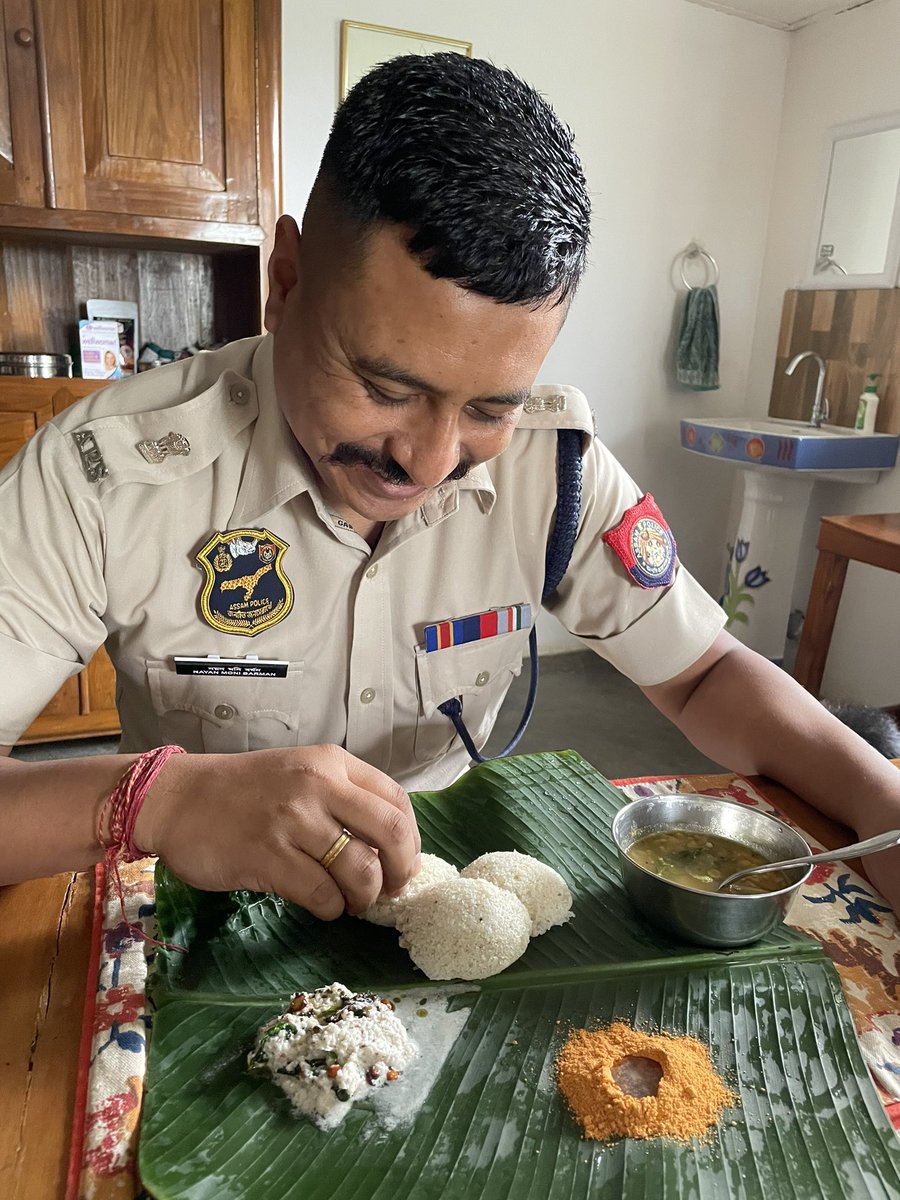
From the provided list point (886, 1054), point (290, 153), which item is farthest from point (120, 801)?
point (290, 153)

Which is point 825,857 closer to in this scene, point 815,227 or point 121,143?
point 121,143

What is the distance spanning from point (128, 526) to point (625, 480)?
0.71 meters

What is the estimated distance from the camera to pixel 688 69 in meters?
3.74

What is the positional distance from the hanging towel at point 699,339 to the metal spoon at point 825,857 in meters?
3.42

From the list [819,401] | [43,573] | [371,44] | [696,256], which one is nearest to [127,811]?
[43,573]

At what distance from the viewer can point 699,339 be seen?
398cm

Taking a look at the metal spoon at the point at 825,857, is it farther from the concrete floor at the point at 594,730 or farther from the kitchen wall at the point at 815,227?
the kitchen wall at the point at 815,227

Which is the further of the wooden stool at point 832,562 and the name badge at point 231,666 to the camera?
the wooden stool at point 832,562

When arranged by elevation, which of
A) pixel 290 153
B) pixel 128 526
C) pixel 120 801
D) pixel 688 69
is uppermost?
pixel 688 69

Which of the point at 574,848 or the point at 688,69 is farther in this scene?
the point at 688,69

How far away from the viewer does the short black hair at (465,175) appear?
0.75 meters

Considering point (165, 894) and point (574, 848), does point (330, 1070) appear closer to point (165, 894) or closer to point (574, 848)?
point (165, 894)

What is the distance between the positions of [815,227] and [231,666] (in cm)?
380

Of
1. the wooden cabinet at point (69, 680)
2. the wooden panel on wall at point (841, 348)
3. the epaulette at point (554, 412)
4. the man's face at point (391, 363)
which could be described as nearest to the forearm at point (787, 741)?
the epaulette at point (554, 412)
